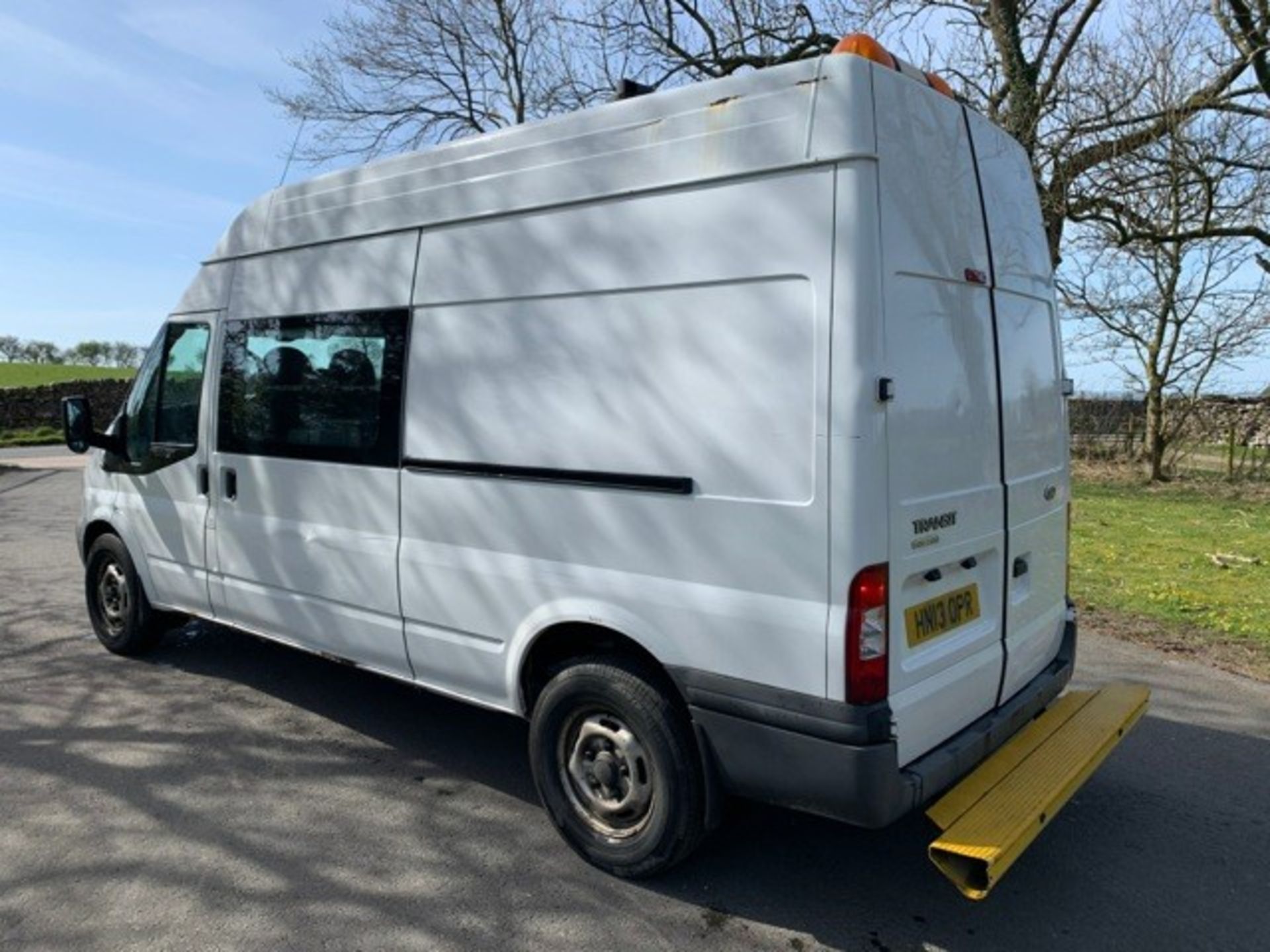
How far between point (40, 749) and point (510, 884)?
2.59 m

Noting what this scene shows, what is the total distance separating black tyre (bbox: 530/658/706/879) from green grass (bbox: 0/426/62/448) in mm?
30190

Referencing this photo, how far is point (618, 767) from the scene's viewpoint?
3.26m

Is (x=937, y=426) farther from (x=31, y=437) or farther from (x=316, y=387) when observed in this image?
(x=31, y=437)

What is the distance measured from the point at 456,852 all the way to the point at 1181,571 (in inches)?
300

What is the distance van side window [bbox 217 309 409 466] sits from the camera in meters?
3.94

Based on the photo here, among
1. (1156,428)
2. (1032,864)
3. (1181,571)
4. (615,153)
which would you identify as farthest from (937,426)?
(1156,428)

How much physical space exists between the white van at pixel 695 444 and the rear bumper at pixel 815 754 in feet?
0.03

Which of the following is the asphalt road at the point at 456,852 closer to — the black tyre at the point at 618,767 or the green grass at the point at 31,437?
the black tyre at the point at 618,767

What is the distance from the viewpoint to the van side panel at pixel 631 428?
110 inches

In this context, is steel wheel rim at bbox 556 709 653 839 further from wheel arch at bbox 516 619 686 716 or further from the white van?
wheel arch at bbox 516 619 686 716

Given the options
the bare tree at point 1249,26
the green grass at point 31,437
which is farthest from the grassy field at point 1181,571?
the green grass at point 31,437

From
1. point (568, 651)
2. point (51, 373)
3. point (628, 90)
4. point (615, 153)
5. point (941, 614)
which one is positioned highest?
point (51, 373)

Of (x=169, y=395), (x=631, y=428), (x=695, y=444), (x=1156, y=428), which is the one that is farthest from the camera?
(x=1156, y=428)

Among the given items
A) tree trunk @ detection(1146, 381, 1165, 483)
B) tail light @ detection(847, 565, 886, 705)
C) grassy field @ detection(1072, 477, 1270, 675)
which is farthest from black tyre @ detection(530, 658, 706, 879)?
tree trunk @ detection(1146, 381, 1165, 483)
